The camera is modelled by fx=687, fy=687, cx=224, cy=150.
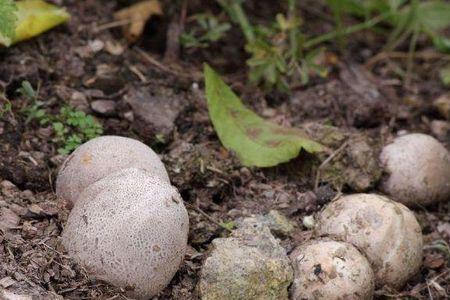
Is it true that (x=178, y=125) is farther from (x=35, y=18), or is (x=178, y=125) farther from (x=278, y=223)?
(x=35, y=18)

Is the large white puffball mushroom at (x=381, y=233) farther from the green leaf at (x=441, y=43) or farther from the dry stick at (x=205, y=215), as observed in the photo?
the green leaf at (x=441, y=43)

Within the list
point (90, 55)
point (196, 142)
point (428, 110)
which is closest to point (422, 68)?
point (428, 110)

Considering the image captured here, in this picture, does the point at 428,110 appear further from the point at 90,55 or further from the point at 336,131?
the point at 90,55

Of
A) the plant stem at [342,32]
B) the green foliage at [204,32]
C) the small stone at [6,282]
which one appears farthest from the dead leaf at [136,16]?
the small stone at [6,282]

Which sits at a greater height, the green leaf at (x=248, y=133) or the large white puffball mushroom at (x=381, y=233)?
the green leaf at (x=248, y=133)

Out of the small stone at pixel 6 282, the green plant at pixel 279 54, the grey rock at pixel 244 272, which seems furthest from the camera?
the green plant at pixel 279 54

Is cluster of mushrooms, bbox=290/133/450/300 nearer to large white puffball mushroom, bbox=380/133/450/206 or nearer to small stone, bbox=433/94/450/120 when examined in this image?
large white puffball mushroom, bbox=380/133/450/206

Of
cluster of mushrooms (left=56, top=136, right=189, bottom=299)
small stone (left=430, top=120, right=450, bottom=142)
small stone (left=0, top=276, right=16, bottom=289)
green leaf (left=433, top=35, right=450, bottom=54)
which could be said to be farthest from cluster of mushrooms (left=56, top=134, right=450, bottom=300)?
green leaf (left=433, top=35, right=450, bottom=54)
